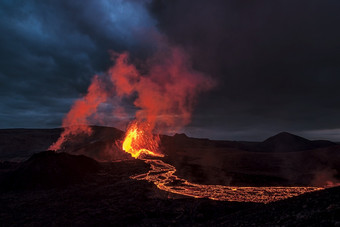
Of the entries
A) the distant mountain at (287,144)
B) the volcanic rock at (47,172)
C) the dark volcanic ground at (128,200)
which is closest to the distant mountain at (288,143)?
the distant mountain at (287,144)

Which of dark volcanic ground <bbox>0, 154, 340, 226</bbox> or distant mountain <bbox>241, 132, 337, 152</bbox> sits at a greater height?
distant mountain <bbox>241, 132, 337, 152</bbox>

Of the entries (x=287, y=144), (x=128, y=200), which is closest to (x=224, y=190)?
(x=128, y=200)

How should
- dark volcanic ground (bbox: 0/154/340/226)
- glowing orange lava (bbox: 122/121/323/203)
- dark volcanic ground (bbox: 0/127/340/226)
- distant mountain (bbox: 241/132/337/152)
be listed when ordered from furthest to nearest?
distant mountain (bbox: 241/132/337/152) < glowing orange lava (bbox: 122/121/323/203) < dark volcanic ground (bbox: 0/127/340/226) < dark volcanic ground (bbox: 0/154/340/226)

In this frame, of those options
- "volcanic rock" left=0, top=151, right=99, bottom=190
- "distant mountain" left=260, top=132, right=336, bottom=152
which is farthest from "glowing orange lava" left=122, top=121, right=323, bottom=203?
"distant mountain" left=260, top=132, right=336, bottom=152

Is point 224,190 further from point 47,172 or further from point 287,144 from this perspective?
point 287,144

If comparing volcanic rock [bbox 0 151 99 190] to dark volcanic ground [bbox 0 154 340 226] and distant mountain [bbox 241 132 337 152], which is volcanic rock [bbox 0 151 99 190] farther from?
distant mountain [bbox 241 132 337 152]

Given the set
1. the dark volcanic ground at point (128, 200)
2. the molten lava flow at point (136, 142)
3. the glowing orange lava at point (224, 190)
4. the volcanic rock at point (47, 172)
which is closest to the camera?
the dark volcanic ground at point (128, 200)

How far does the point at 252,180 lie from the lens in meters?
42.9

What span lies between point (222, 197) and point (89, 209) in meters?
16.0

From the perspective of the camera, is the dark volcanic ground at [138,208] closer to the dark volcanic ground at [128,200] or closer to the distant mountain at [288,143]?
the dark volcanic ground at [128,200]

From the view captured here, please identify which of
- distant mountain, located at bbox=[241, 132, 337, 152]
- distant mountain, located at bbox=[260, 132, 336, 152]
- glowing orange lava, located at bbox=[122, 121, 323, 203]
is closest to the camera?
glowing orange lava, located at bbox=[122, 121, 323, 203]

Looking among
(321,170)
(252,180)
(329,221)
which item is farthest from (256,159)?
(329,221)

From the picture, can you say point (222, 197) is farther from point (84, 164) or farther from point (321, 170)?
point (321, 170)

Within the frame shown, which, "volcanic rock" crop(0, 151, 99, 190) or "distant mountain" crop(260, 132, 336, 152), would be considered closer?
"volcanic rock" crop(0, 151, 99, 190)
